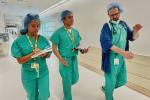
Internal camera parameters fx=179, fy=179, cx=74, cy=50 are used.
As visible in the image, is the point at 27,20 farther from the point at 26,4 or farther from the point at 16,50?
the point at 26,4

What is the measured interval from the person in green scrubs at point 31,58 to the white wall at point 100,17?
5.69 ft

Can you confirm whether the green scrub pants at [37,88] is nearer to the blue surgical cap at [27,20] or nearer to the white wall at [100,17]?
the blue surgical cap at [27,20]

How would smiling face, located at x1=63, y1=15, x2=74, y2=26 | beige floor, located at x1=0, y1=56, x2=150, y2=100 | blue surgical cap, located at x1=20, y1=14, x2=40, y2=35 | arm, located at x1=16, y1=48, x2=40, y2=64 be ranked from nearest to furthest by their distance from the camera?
arm, located at x1=16, y1=48, x2=40, y2=64
blue surgical cap, located at x1=20, y1=14, x2=40, y2=35
smiling face, located at x1=63, y1=15, x2=74, y2=26
beige floor, located at x1=0, y1=56, x2=150, y2=100

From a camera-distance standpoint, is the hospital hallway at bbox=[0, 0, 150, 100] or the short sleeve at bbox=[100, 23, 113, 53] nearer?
the hospital hallway at bbox=[0, 0, 150, 100]

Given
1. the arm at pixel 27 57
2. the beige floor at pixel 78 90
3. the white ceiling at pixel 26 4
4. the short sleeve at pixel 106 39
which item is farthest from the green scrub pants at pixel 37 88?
the white ceiling at pixel 26 4

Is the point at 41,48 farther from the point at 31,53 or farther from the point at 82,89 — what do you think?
the point at 82,89

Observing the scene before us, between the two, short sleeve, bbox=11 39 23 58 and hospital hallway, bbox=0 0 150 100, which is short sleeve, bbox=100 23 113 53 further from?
short sleeve, bbox=11 39 23 58

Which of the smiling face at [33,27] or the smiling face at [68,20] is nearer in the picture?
the smiling face at [33,27]

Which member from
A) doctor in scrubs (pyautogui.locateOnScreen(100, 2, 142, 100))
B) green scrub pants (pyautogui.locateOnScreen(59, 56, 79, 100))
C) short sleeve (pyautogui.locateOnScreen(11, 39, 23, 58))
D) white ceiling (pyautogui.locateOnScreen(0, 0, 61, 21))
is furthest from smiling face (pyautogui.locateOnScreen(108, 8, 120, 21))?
white ceiling (pyautogui.locateOnScreen(0, 0, 61, 21))

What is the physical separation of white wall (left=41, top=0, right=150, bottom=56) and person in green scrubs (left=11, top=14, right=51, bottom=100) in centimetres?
173

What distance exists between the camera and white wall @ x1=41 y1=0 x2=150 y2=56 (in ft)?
9.71

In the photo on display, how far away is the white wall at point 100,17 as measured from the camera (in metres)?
2.96

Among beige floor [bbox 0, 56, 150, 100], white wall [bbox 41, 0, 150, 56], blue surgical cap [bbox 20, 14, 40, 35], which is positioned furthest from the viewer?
beige floor [bbox 0, 56, 150, 100]

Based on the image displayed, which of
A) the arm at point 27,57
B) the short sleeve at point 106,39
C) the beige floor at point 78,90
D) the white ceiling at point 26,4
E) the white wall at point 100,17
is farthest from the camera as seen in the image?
the white ceiling at point 26,4
